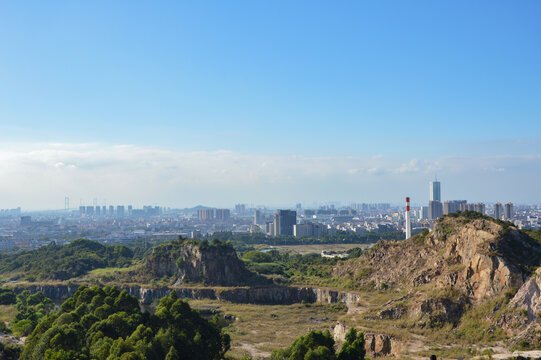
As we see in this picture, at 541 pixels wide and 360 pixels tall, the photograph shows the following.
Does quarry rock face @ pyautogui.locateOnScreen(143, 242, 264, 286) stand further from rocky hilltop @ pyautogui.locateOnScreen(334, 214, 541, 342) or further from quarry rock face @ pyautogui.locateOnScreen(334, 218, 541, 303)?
rocky hilltop @ pyautogui.locateOnScreen(334, 214, 541, 342)

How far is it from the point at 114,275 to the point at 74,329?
192ft

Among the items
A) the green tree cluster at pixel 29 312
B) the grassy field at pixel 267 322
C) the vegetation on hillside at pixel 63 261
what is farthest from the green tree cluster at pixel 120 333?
the vegetation on hillside at pixel 63 261

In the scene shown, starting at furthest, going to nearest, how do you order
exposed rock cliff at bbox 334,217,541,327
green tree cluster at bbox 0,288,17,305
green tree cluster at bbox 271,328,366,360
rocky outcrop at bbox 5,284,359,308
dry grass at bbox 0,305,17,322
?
rocky outcrop at bbox 5,284,359,308
green tree cluster at bbox 0,288,17,305
dry grass at bbox 0,305,17,322
exposed rock cliff at bbox 334,217,541,327
green tree cluster at bbox 271,328,366,360

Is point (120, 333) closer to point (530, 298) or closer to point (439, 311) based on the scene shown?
A: point (439, 311)

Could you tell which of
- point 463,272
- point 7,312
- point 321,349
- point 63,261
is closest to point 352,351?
point 321,349

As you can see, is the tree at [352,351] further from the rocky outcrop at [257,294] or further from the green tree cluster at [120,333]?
the rocky outcrop at [257,294]

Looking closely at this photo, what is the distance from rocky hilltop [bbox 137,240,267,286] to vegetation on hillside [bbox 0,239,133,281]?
55.5 ft

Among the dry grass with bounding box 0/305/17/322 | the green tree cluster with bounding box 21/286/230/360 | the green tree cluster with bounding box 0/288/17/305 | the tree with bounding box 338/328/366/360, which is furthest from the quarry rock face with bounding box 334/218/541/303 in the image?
the green tree cluster with bounding box 0/288/17/305

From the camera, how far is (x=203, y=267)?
80.1 metres

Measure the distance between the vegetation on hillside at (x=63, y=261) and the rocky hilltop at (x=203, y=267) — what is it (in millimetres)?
16912

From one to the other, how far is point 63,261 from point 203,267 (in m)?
36.0

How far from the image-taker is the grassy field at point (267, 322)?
150 feet

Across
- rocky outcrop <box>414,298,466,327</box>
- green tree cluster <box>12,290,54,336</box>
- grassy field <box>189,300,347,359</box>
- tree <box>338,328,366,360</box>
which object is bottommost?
grassy field <box>189,300,347,359</box>

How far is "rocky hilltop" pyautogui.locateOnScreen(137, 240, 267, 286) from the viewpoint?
3110 inches
